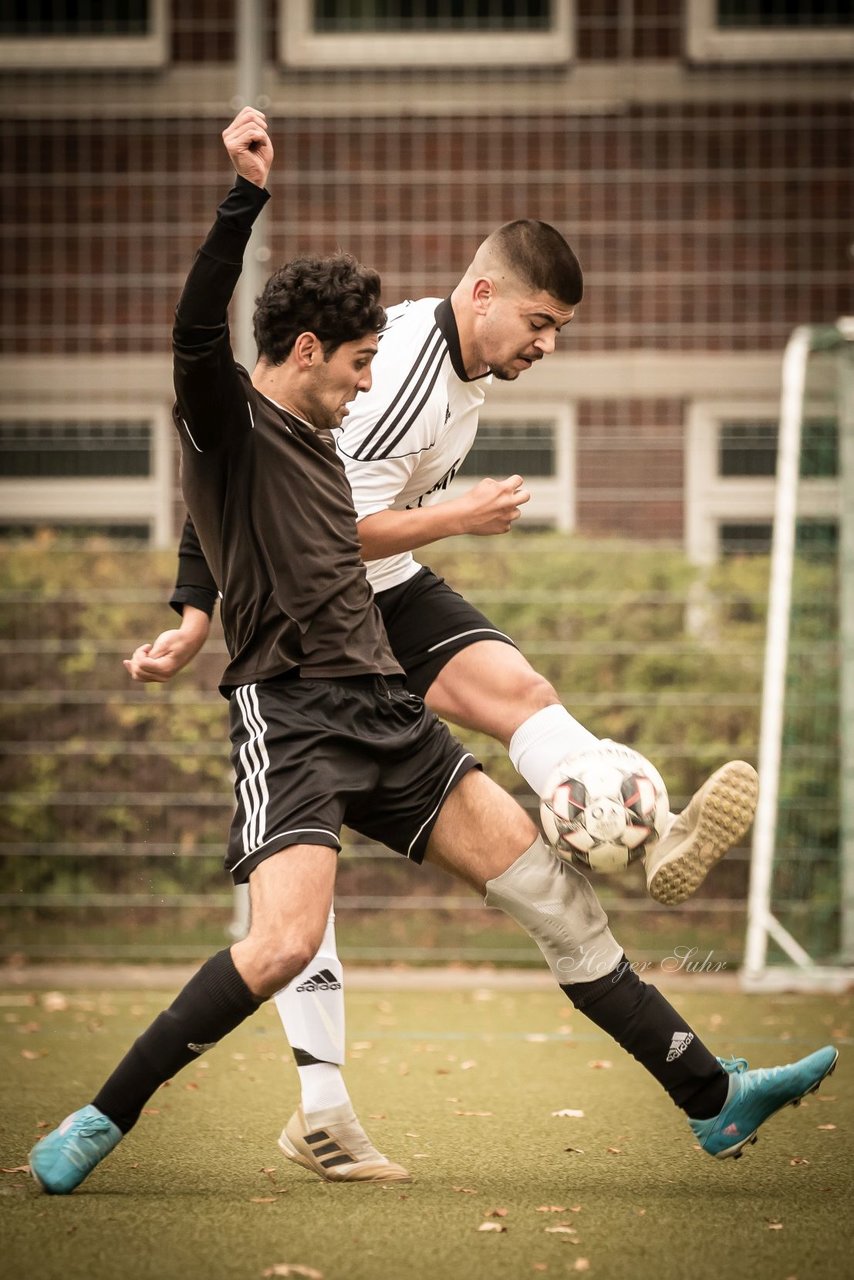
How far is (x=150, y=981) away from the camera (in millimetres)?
6734

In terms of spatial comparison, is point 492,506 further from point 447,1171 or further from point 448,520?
point 447,1171

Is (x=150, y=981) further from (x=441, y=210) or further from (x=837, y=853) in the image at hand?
(x=441, y=210)

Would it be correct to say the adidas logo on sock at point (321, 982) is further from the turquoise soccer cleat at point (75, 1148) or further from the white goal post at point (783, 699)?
the white goal post at point (783, 699)

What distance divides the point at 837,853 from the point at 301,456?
4317 mm

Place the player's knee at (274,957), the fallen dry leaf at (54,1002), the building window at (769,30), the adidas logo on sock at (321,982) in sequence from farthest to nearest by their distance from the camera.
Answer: the building window at (769,30) → the fallen dry leaf at (54,1002) → the adidas logo on sock at (321,982) → the player's knee at (274,957)

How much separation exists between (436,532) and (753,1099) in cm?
129

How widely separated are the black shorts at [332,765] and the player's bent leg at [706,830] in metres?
0.46

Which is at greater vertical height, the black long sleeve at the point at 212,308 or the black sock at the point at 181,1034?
the black long sleeve at the point at 212,308

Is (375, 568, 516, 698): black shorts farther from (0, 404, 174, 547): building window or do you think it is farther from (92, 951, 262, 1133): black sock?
(0, 404, 174, 547): building window

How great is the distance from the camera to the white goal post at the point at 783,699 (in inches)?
253

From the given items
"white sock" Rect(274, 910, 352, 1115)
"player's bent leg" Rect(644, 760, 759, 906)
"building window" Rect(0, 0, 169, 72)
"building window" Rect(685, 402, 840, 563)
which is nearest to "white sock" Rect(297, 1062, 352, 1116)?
"white sock" Rect(274, 910, 352, 1115)

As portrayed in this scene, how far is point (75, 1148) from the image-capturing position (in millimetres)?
3158

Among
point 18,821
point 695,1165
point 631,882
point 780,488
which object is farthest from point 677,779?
point 695,1165

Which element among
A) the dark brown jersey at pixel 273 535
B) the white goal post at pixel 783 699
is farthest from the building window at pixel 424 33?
the dark brown jersey at pixel 273 535
